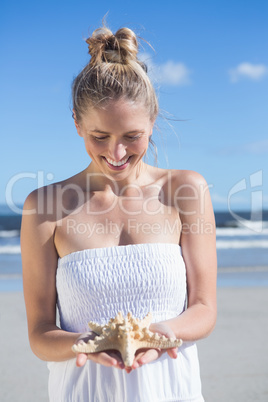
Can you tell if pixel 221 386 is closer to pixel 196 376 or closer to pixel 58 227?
pixel 196 376

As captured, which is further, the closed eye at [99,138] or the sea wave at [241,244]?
the sea wave at [241,244]

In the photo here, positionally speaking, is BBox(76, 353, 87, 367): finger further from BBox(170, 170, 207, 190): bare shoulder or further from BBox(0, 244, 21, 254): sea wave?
BBox(0, 244, 21, 254): sea wave

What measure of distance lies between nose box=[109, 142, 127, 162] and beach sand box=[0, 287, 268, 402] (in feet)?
10.5

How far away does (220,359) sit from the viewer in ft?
17.2

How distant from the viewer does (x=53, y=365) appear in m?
1.86

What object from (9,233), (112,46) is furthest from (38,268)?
(9,233)

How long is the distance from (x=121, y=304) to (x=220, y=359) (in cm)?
377

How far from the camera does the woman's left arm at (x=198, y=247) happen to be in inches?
72.9

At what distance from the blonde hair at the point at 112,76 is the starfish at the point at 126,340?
0.77m

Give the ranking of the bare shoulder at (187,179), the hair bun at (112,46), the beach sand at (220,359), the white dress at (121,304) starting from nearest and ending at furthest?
1. the white dress at (121,304)
2. the hair bun at (112,46)
3. the bare shoulder at (187,179)
4. the beach sand at (220,359)

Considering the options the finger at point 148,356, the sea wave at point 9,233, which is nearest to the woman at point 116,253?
the finger at point 148,356

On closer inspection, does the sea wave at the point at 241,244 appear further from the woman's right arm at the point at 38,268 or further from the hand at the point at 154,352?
the hand at the point at 154,352

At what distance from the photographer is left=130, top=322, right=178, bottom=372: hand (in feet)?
5.04

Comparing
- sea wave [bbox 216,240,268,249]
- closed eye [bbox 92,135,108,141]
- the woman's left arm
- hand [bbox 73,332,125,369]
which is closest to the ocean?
sea wave [bbox 216,240,268,249]
